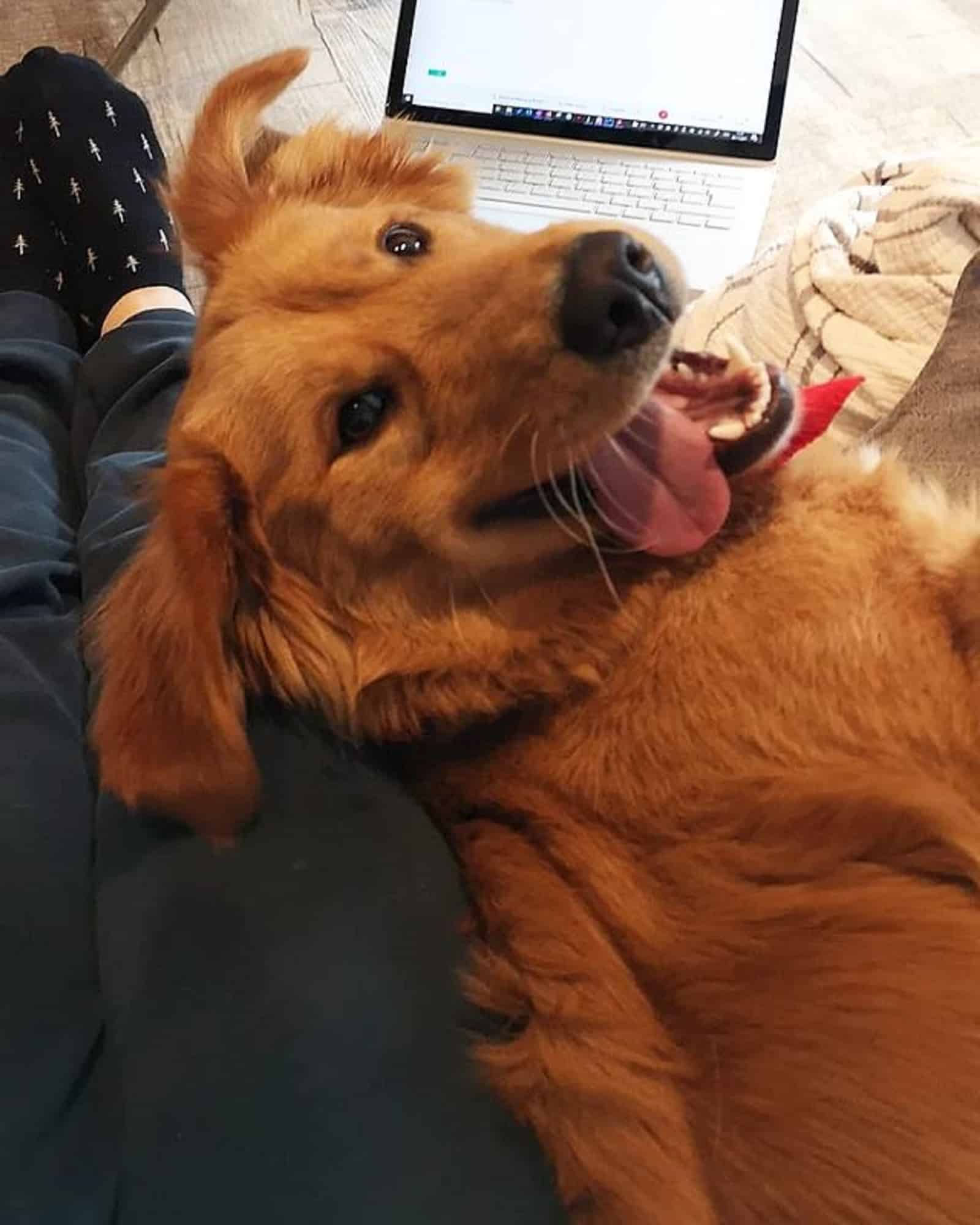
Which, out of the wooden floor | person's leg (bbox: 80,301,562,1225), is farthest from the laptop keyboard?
person's leg (bbox: 80,301,562,1225)

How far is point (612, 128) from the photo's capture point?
7.20 feet

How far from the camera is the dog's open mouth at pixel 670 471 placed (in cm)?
113

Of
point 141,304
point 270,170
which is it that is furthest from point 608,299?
point 141,304

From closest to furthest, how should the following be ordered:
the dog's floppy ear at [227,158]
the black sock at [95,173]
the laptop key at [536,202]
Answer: the dog's floppy ear at [227,158] < the laptop key at [536,202] < the black sock at [95,173]

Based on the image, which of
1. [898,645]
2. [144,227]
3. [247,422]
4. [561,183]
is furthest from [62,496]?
[898,645]

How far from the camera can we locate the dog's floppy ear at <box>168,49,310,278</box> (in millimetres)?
1369

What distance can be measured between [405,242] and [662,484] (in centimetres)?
39

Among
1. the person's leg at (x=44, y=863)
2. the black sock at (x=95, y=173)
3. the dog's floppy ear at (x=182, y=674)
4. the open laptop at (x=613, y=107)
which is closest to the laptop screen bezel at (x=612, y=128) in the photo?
the open laptop at (x=613, y=107)

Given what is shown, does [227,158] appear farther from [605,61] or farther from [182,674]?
[605,61]

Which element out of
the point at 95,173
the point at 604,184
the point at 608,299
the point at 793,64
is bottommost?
the point at 95,173

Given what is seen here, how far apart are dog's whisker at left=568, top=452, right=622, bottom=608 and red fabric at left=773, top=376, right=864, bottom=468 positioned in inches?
7.7

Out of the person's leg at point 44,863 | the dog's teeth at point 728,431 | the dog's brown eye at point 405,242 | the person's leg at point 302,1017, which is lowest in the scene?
the person's leg at point 44,863

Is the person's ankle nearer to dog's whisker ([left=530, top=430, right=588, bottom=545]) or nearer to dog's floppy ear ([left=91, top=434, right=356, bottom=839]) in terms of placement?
dog's floppy ear ([left=91, top=434, right=356, bottom=839])

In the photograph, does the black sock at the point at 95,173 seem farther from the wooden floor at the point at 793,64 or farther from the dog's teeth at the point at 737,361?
the dog's teeth at the point at 737,361
